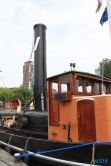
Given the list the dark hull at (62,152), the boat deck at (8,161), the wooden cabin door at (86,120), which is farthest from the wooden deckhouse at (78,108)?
the boat deck at (8,161)

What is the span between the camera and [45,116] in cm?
731

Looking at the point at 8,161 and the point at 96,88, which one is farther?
the point at 96,88

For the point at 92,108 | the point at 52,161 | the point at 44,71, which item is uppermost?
the point at 44,71

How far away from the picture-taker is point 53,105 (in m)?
Result: 6.52

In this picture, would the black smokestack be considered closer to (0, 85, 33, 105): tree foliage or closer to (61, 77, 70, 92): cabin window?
(61, 77, 70, 92): cabin window

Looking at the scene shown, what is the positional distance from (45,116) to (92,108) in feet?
7.76

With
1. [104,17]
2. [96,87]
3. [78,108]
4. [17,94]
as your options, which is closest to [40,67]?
[96,87]

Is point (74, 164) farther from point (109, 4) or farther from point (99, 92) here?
point (109, 4)

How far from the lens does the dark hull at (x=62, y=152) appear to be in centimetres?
462

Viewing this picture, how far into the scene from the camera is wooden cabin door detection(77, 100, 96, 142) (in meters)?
5.34

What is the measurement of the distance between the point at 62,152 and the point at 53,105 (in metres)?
1.54

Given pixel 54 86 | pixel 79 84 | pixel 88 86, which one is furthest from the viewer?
pixel 54 86

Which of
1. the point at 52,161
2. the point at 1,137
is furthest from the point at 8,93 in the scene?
the point at 52,161

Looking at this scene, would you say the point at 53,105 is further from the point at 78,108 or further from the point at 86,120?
the point at 86,120
